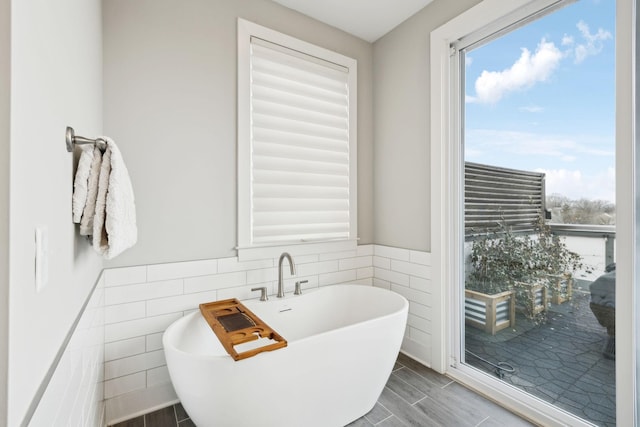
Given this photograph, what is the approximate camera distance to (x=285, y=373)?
4.84ft

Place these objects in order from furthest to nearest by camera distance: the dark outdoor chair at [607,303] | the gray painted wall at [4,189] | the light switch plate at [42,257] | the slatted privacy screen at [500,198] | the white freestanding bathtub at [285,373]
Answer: the slatted privacy screen at [500,198]
the dark outdoor chair at [607,303]
the white freestanding bathtub at [285,373]
the light switch plate at [42,257]
the gray painted wall at [4,189]

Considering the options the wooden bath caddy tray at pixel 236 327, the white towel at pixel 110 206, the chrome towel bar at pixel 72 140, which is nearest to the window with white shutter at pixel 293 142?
the wooden bath caddy tray at pixel 236 327

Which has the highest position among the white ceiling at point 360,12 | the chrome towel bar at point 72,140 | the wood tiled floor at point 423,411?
the white ceiling at point 360,12

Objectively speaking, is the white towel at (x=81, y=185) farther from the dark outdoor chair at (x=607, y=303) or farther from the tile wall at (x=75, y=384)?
the dark outdoor chair at (x=607, y=303)

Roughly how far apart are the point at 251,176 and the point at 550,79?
1.96 metres

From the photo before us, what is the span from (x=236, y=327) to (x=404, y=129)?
1.98 metres

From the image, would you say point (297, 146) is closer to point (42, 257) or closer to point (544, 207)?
point (544, 207)

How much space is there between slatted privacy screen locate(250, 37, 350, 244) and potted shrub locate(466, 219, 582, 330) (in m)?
1.09

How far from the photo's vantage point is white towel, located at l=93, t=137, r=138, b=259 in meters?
1.07

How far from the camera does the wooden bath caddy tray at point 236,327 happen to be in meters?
1.40

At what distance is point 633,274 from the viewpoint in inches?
57.2

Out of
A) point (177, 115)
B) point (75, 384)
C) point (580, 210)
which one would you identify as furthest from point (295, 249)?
point (580, 210)

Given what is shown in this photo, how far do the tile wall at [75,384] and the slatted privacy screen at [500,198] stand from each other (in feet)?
7.42

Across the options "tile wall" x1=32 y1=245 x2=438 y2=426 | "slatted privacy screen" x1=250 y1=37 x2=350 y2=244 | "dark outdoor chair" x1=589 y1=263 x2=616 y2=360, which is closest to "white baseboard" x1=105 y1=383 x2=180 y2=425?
"tile wall" x1=32 y1=245 x2=438 y2=426
